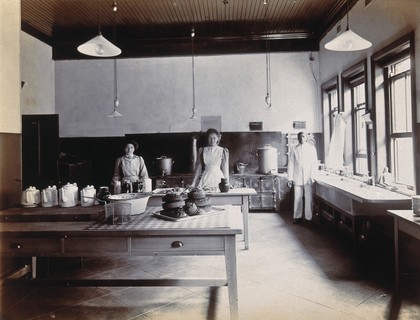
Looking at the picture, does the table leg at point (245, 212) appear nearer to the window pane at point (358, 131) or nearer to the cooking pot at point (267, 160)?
the window pane at point (358, 131)

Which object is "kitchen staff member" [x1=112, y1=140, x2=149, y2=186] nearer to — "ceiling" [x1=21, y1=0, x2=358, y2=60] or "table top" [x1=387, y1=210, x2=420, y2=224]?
"ceiling" [x1=21, y1=0, x2=358, y2=60]

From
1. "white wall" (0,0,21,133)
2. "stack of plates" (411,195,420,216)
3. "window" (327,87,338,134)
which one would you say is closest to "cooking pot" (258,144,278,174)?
"window" (327,87,338,134)

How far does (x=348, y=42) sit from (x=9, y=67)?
376 centimetres

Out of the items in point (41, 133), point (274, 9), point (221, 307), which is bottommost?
point (221, 307)

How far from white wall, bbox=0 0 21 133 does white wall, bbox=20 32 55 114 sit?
4050mm

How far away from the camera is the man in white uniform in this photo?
254 inches

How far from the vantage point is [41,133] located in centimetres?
723

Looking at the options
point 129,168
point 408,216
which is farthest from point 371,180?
point 129,168

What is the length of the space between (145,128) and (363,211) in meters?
5.67

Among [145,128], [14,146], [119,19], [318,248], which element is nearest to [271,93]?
[145,128]

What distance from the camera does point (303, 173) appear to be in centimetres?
646

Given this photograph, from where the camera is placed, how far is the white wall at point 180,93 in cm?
839

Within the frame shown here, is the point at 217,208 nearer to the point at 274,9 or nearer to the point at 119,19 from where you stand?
the point at 274,9

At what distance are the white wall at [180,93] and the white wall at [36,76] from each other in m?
0.26
